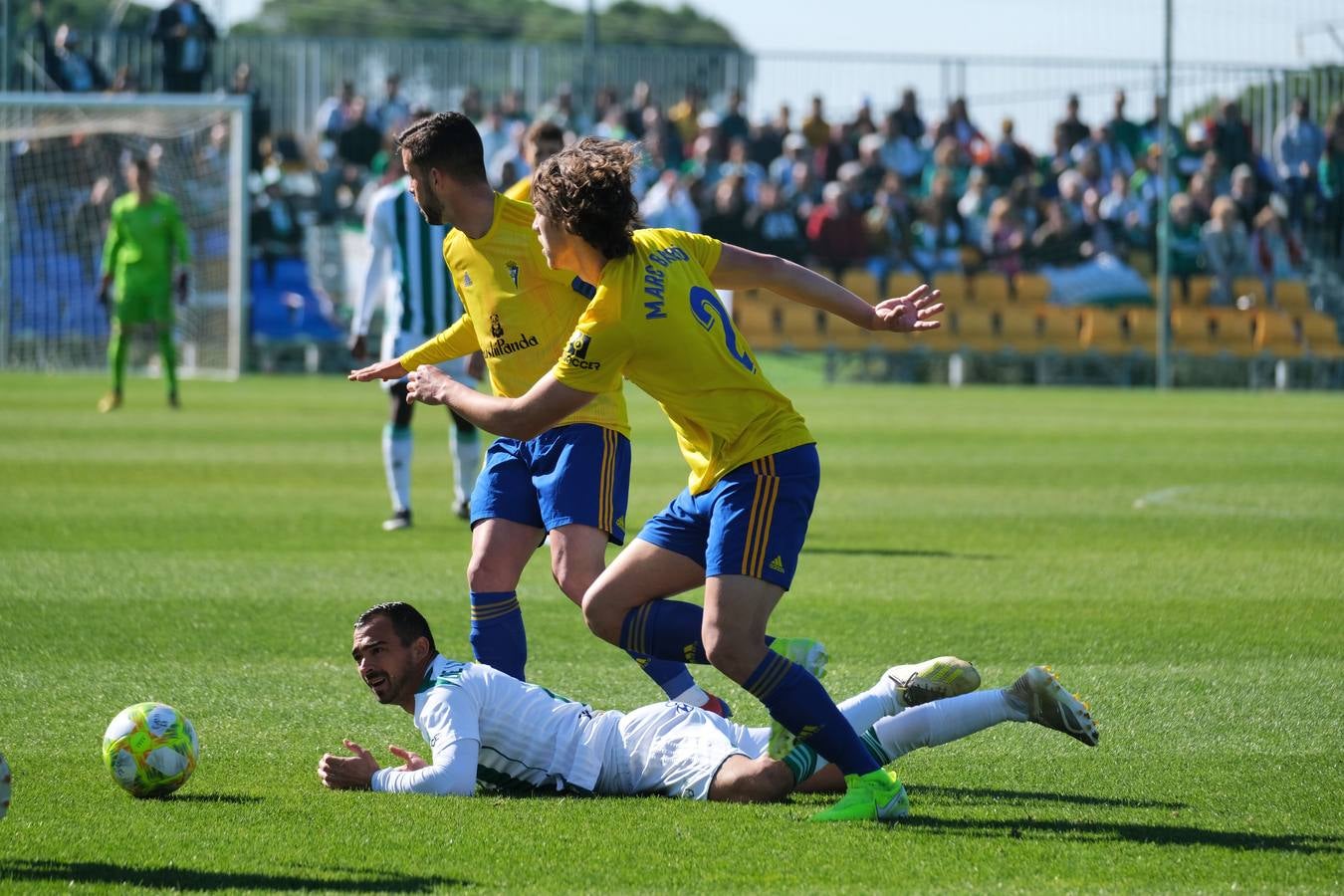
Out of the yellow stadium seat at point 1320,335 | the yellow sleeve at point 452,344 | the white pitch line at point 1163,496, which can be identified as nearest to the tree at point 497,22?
the yellow stadium seat at point 1320,335

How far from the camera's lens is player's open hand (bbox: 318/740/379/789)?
504 cm

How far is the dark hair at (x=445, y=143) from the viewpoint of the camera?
19.6 feet

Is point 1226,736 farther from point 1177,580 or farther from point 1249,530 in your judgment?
point 1249,530

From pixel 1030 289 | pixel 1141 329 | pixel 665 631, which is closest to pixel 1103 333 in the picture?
pixel 1141 329

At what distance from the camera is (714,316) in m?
4.93

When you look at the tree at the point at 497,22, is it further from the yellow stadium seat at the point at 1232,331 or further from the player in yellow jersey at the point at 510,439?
the player in yellow jersey at the point at 510,439

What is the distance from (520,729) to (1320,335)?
102 ft

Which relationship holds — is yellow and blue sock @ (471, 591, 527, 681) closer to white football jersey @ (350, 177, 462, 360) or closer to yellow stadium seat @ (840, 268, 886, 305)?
white football jersey @ (350, 177, 462, 360)

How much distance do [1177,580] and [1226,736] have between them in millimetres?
3828

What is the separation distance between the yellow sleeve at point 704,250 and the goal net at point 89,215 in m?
22.7

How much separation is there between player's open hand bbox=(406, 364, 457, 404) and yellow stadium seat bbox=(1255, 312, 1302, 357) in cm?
3013

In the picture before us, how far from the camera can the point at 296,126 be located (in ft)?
114

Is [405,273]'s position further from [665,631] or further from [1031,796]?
[1031,796]

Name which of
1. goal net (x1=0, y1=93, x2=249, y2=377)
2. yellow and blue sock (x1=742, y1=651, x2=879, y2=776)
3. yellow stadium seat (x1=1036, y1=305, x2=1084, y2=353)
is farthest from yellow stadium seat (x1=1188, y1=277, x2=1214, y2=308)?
yellow and blue sock (x1=742, y1=651, x2=879, y2=776)
